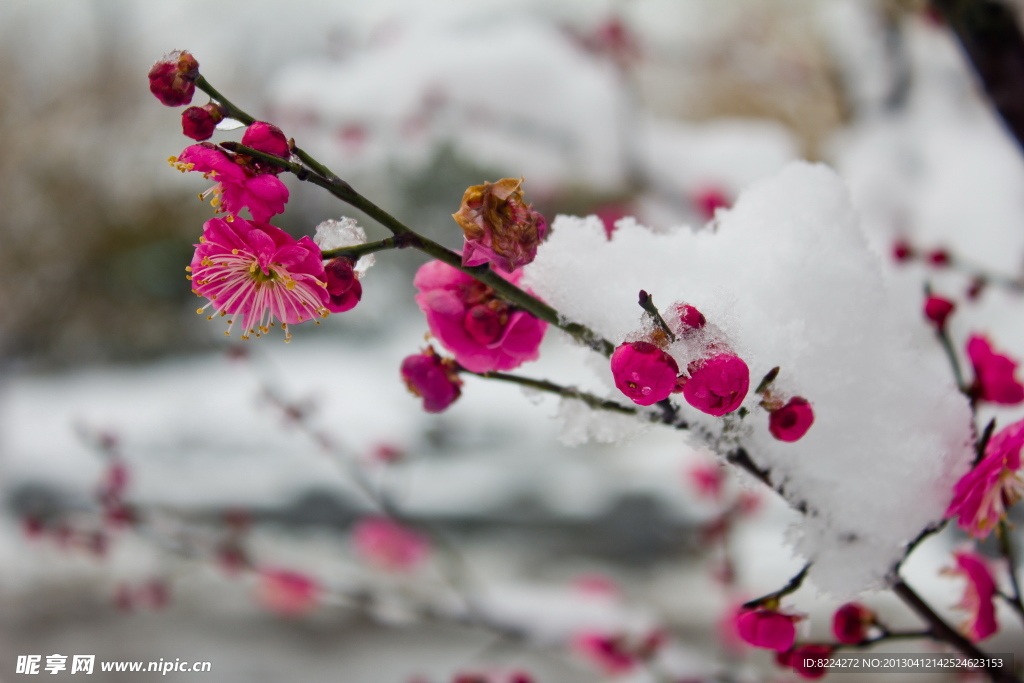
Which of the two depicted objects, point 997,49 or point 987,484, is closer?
point 987,484

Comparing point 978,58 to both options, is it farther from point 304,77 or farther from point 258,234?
point 304,77

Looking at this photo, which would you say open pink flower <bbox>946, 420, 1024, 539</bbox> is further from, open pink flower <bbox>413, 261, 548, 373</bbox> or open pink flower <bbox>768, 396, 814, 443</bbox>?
open pink flower <bbox>413, 261, 548, 373</bbox>

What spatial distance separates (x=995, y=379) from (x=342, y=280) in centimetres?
40

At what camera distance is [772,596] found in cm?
33

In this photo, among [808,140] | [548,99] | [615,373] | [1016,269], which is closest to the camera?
[615,373]

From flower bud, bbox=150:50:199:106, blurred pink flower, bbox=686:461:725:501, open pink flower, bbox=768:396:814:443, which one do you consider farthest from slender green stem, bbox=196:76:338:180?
blurred pink flower, bbox=686:461:725:501

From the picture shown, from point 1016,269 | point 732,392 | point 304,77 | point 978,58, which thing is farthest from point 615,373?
point 304,77

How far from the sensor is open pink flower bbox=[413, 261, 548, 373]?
28 centimetres

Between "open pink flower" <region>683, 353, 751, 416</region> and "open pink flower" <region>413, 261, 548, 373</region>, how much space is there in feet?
0.28

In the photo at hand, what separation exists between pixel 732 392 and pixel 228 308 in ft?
0.85

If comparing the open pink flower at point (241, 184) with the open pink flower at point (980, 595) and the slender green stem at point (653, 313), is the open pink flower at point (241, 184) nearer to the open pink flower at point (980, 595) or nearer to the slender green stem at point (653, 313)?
the slender green stem at point (653, 313)

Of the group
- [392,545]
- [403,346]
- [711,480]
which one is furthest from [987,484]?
[403,346]

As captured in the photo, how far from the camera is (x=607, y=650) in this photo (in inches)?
33.4

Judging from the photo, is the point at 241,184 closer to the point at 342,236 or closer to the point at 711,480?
the point at 342,236
